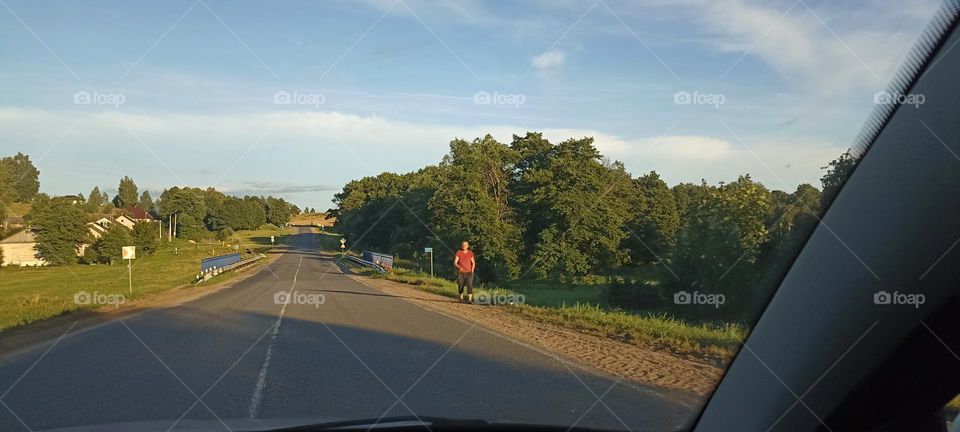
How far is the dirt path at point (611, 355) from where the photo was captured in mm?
7055

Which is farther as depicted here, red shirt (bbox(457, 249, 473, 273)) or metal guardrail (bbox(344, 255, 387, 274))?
metal guardrail (bbox(344, 255, 387, 274))

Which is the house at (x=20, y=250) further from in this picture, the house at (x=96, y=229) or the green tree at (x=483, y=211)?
the green tree at (x=483, y=211)

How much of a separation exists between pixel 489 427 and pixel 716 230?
1891 millimetres

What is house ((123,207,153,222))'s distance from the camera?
25000mm

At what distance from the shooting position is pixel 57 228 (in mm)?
21109

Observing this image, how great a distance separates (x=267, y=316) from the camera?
16531mm

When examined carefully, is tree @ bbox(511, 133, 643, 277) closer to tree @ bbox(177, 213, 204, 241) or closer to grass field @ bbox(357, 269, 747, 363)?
grass field @ bbox(357, 269, 747, 363)

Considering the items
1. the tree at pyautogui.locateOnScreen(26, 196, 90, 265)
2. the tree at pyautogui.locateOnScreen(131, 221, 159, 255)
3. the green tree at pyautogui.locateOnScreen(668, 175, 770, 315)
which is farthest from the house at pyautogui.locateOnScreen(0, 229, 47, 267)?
the green tree at pyautogui.locateOnScreen(668, 175, 770, 315)

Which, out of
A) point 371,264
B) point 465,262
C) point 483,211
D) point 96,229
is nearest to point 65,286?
point 96,229

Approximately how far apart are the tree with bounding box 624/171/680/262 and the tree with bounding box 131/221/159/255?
77.0 feet

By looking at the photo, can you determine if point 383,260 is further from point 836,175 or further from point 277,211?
point 277,211

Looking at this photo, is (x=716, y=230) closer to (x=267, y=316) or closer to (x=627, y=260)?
(x=627, y=260)

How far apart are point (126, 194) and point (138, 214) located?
2.37 m

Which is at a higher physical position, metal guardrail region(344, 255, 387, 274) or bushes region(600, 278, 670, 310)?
bushes region(600, 278, 670, 310)
